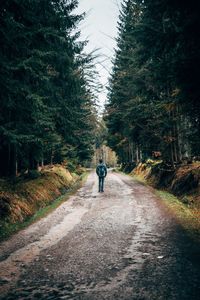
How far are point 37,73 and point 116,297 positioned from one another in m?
9.48

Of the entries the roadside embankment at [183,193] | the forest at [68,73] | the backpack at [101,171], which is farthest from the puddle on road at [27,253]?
the backpack at [101,171]

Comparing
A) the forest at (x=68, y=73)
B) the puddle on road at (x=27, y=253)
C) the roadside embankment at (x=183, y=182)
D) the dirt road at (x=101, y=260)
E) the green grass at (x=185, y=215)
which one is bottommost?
the puddle on road at (x=27, y=253)

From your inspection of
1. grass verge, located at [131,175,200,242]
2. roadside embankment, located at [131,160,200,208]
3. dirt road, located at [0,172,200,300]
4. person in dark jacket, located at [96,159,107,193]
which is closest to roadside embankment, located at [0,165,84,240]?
dirt road, located at [0,172,200,300]

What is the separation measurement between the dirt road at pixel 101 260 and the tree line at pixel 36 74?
12.7 feet

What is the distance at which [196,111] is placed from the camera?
28.7ft

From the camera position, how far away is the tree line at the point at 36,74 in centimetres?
1012

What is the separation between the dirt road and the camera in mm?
4512

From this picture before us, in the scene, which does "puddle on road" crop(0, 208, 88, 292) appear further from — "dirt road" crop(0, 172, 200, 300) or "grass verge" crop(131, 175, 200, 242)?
"grass verge" crop(131, 175, 200, 242)

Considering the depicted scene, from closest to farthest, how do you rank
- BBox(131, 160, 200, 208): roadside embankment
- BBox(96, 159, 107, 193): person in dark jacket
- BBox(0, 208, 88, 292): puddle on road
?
BBox(0, 208, 88, 292): puddle on road, BBox(131, 160, 200, 208): roadside embankment, BBox(96, 159, 107, 193): person in dark jacket

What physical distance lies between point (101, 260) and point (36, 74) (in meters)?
7.90

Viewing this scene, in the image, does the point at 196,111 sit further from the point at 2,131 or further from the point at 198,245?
the point at 2,131

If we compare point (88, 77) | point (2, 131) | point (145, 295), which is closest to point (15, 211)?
point (2, 131)

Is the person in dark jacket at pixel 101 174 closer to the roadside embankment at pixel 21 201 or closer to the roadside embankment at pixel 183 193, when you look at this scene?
the roadside embankment at pixel 21 201

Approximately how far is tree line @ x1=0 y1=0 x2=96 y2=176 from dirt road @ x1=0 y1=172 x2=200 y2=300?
3868mm
